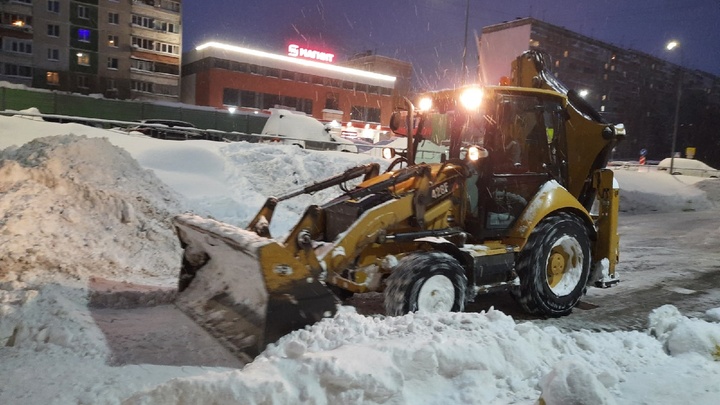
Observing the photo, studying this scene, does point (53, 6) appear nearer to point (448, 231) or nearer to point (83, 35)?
point (83, 35)

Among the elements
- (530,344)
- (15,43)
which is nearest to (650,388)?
(530,344)

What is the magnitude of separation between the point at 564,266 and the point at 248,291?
383cm

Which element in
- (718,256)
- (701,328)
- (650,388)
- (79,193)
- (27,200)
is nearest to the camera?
(650,388)

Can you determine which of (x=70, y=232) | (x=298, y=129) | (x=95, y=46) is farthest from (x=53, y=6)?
(x=70, y=232)

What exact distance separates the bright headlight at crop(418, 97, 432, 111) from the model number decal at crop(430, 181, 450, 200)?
1246 mm

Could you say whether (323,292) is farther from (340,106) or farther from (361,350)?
(340,106)

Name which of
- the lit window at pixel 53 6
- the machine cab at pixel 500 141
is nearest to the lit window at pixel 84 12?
the lit window at pixel 53 6

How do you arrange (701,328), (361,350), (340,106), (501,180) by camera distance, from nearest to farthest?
(361,350), (701,328), (501,180), (340,106)

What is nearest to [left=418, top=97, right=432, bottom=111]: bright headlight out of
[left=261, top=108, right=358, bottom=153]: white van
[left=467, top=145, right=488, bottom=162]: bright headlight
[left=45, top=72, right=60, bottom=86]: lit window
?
[left=467, top=145, right=488, bottom=162]: bright headlight

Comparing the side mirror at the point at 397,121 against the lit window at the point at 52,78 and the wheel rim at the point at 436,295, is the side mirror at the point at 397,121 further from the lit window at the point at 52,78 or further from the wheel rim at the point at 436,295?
the lit window at the point at 52,78

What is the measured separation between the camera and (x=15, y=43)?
4697cm

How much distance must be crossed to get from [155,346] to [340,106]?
54.9 m

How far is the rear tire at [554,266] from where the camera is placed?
598cm

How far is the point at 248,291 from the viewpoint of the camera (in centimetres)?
486
